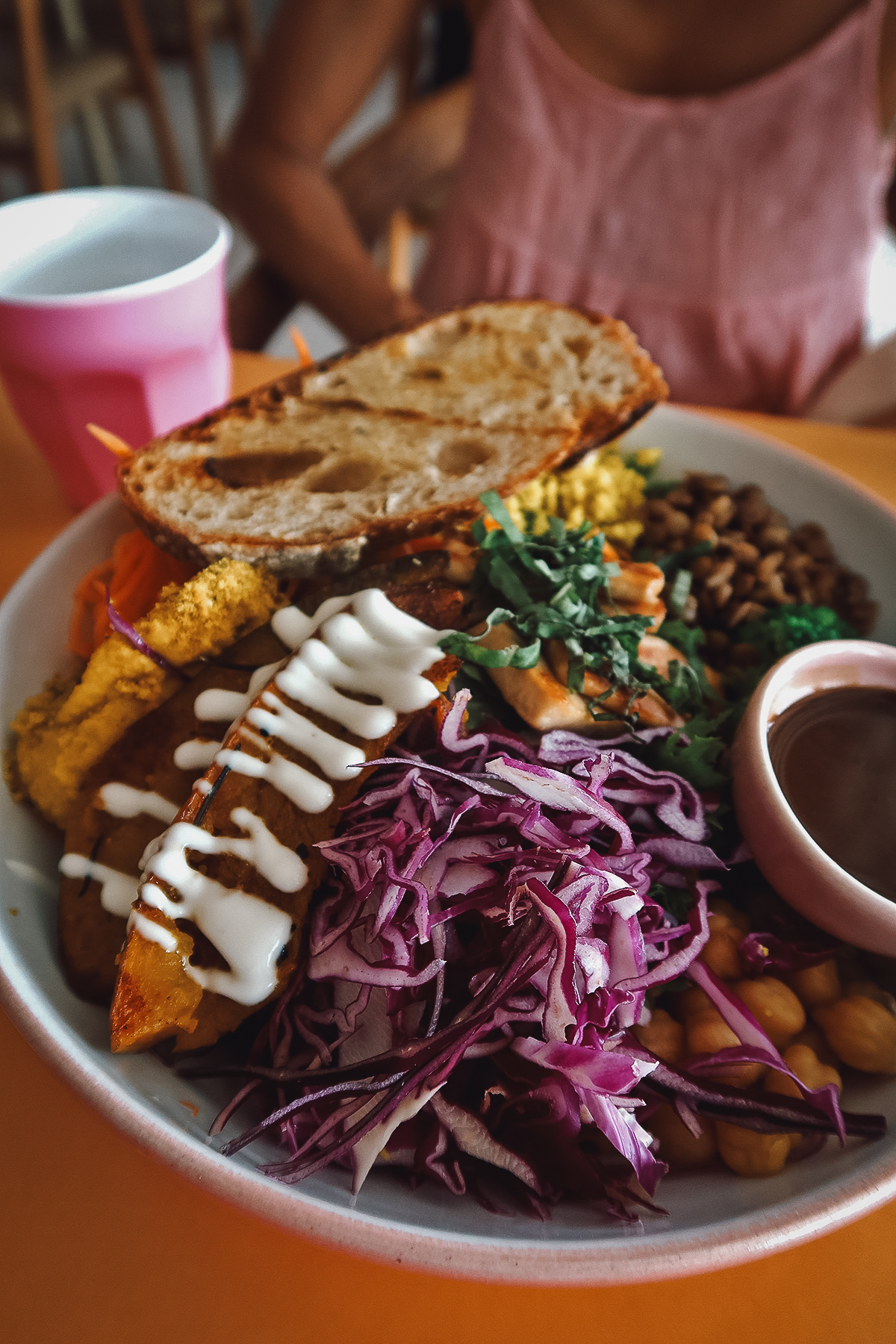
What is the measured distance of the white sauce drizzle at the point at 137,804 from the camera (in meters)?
0.88

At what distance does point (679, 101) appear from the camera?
1.93m

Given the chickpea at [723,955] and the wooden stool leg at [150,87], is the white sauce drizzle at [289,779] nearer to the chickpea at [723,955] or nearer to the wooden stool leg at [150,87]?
the chickpea at [723,955]

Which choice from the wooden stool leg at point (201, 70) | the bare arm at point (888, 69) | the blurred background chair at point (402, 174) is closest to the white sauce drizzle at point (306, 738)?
the blurred background chair at point (402, 174)

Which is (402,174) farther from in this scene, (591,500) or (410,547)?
(410,547)

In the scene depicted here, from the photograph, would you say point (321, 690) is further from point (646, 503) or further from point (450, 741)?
point (646, 503)

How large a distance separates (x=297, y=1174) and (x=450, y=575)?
0.63 metres

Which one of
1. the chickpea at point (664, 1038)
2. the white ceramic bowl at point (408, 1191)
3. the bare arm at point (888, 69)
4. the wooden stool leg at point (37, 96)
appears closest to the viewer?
the white ceramic bowl at point (408, 1191)

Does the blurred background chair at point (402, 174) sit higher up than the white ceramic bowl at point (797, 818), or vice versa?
the blurred background chair at point (402, 174)

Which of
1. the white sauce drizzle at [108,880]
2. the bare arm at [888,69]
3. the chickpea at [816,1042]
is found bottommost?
the chickpea at [816,1042]

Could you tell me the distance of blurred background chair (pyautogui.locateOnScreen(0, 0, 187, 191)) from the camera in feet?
12.3

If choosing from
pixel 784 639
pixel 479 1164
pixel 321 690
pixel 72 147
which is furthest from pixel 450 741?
pixel 72 147

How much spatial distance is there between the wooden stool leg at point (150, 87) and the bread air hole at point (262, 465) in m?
4.48

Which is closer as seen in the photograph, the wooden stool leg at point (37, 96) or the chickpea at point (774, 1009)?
the chickpea at point (774, 1009)

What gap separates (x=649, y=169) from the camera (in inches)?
78.3
